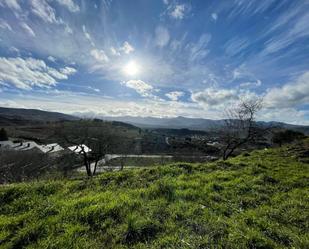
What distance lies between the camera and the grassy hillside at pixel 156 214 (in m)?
3.16

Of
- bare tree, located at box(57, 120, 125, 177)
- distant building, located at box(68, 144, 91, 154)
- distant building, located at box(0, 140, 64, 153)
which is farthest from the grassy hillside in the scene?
distant building, located at box(0, 140, 64, 153)

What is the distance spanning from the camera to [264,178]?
693cm

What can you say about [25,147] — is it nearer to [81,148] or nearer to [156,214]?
[81,148]

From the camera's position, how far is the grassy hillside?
3.16m

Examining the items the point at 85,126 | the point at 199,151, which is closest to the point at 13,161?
the point at 85,126

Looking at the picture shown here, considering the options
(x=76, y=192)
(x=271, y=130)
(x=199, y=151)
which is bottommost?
(x=199, y=151)

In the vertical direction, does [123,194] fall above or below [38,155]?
above

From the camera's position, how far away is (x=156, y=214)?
4.01 meters

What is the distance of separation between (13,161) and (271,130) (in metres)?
33.4

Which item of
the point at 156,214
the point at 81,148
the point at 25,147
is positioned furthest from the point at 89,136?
the point at 156,214

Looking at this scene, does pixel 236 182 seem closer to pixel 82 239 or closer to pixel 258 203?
pixel 258 203

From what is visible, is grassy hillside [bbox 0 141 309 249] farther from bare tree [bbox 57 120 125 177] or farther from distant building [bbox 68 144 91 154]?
distant building [bbox 68 144 91 154]

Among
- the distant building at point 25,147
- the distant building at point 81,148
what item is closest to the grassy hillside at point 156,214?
the distant building at point 81,148

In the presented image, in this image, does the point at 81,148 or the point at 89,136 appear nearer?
the point at 81,148
